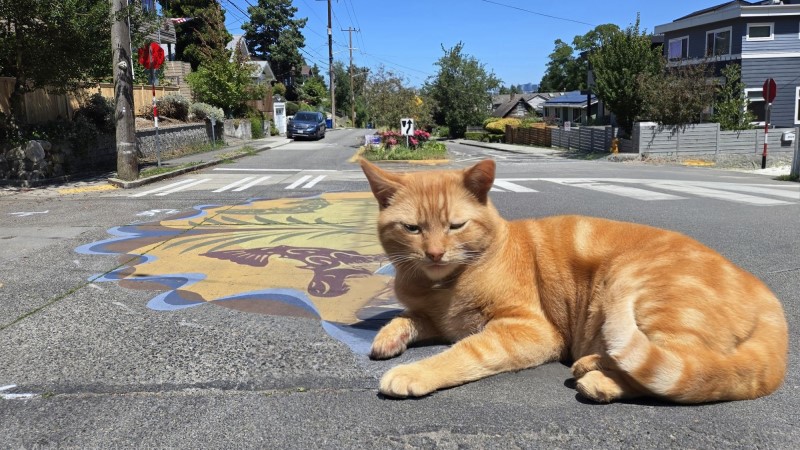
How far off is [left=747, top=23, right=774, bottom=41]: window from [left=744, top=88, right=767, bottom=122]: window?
2.62 meters

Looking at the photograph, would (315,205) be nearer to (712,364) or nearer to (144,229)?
(144,229)

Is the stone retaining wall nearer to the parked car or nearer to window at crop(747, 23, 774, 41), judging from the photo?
the parked car

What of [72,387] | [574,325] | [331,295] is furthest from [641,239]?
[72,387]

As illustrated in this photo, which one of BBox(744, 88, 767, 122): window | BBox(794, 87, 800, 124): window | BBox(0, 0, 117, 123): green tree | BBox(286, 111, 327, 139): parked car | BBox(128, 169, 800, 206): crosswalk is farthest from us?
BBox(286, 111, 327, 139): parked car

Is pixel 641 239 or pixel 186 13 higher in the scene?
pixel 186 13

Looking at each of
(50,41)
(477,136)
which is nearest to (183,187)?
(50,41)

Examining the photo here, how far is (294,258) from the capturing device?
6.02 m

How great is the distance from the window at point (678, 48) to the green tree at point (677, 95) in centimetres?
867

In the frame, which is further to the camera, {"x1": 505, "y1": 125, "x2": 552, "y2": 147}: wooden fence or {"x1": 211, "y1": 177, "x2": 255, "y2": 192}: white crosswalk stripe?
{"x1": 505, "y1": 125, "x2": 552, "y2": 147}: wooden fence

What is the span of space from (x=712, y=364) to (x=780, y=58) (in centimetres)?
3426

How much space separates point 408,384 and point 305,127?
3893 cm

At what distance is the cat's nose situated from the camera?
8.93 feet

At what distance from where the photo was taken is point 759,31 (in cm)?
3014

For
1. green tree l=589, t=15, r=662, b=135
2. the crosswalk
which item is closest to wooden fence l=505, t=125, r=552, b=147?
green tree l=589, t=15, r=662, b=135
